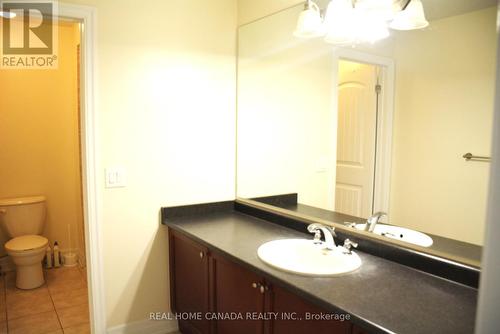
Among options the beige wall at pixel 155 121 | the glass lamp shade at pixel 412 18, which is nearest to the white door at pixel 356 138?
the glass lamp shade at pixel 412 18

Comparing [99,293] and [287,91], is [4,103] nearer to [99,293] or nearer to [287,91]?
[99,293]

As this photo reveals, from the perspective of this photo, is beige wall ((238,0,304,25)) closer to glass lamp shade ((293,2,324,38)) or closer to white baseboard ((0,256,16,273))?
glass lamp shade ((293,2,324,38))

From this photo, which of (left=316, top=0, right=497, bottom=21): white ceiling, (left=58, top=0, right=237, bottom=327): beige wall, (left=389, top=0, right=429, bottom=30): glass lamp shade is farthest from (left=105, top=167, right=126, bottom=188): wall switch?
(left=316, top=0, right=497, bottom=21): white ceiling

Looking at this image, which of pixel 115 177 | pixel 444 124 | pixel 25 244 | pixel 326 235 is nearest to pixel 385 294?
pixel 326 235

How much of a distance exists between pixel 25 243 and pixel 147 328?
4.92 ft

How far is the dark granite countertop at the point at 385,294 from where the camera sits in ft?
3.41

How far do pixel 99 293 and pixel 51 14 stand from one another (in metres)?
1.57

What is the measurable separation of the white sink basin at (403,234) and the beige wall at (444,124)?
1.2 inches

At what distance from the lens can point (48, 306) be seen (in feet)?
8.88

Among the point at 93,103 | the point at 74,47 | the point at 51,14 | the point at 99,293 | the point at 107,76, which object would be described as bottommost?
the point at 99,293

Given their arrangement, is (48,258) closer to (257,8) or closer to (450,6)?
(257,8)

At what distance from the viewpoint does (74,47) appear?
11.3 ft

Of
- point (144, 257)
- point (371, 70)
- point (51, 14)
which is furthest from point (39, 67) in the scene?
point (371, 70)

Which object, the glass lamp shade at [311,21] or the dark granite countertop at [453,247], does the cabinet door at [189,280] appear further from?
the glass lamp shade at [311,21]
